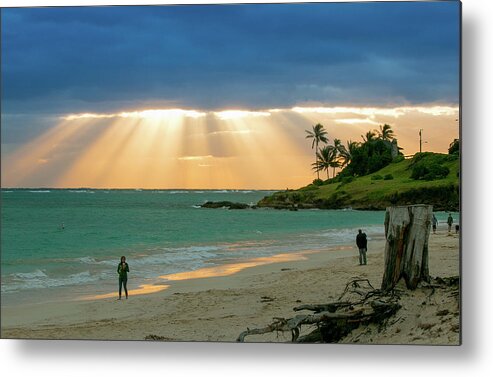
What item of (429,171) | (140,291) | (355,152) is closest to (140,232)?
(140,291)

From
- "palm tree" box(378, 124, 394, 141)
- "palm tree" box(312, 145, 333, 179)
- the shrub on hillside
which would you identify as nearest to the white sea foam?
"palm tree" box(312, 145, 333, 179)

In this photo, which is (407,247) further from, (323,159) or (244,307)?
(244,307)

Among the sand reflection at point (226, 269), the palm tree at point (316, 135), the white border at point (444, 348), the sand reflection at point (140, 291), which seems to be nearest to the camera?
the white border at point (444, 348)

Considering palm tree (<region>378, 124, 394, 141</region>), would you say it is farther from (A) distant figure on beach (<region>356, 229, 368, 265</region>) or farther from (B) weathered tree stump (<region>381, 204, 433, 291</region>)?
(A) distant figure on beach (<region>356, 229, 368, 265</region>)

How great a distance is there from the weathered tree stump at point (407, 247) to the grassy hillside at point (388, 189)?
0.15 m

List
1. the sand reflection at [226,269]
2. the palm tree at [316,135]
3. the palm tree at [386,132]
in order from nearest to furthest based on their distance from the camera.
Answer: the palm tree at [386,132] < the palm tree at [316,135] < the sand reflection at [226,269]

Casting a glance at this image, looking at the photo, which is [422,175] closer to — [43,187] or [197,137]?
[197,137]

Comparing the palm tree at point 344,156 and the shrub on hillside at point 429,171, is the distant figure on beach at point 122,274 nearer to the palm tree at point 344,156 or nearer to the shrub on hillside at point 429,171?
the palm tree at point 344,156

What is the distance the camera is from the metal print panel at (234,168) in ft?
22.4

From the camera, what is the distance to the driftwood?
6812 millimetres

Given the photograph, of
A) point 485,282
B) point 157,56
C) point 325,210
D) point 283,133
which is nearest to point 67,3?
point 157,56

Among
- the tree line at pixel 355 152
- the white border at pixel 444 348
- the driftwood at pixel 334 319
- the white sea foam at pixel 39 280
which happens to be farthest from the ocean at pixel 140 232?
the white border at pixel 444 348

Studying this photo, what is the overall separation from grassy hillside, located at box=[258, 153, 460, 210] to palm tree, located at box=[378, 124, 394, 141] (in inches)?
9.9

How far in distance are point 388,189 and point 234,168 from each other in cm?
119
